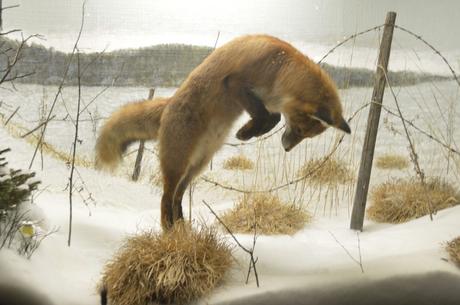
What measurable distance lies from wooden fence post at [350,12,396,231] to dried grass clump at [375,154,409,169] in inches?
20.0

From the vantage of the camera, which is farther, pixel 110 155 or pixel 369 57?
pixel 369 57

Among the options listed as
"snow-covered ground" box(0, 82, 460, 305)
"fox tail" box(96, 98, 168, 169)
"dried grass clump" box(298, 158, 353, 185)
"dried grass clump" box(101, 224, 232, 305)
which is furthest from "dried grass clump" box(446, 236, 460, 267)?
"fox tail" box(96, 98, 168, 169)

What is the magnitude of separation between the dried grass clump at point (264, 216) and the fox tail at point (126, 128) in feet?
2.12

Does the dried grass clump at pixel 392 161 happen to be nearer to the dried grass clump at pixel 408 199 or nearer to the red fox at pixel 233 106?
the dried grass clump at pixel 408 199

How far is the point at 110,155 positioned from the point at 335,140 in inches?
55.2

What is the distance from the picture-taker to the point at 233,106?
2348mm

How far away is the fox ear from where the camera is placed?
7.45 ft

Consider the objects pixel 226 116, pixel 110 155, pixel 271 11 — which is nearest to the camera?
pixel 226 116

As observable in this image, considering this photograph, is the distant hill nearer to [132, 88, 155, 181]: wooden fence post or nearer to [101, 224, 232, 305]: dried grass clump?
[132, 88, 155, 181]: wooden fence post

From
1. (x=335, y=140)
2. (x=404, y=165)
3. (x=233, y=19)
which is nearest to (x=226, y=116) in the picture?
(x=233, y=19)

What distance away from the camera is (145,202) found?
9.27 ft

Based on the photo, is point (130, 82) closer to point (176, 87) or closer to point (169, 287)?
point (176, 87)

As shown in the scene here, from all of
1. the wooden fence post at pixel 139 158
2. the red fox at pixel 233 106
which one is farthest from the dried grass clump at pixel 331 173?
the wooden fence post at pixel 139 158

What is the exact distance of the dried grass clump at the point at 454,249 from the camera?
241cm
